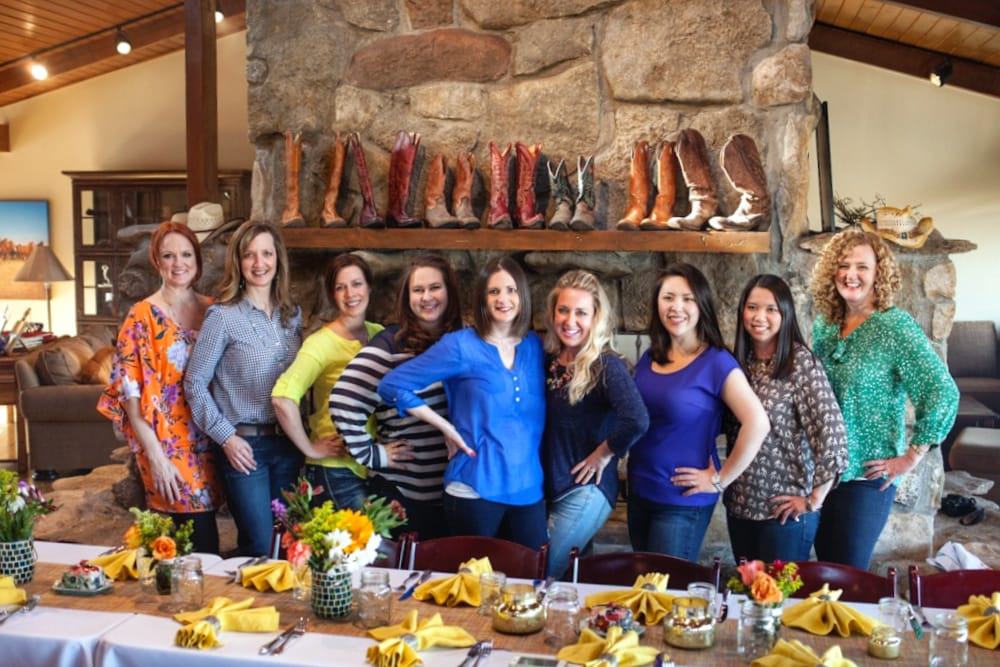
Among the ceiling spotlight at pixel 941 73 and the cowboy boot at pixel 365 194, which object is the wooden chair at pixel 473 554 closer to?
the cowboy boot at pixel 365 194

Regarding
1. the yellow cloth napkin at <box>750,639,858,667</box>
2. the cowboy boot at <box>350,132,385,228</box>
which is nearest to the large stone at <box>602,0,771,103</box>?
the cowboy boot at <box>350,132,385,228</box>

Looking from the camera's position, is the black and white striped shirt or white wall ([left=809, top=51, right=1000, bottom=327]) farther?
white wall ([left=809, top=51, right=1000, bottom=327])

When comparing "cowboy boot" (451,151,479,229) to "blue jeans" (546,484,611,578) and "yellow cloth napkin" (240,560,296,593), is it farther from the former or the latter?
"yellow cloth napkin" (240,560,296,593)

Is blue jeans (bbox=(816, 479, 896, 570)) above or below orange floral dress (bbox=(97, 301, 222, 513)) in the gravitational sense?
below

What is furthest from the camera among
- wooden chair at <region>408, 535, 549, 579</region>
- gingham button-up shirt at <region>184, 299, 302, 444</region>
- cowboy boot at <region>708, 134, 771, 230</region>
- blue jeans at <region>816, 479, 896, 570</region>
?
cowboy boot at <region>708, 134, 771, 230</region>

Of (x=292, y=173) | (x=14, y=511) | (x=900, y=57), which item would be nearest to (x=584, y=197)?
(x=292, y=173)

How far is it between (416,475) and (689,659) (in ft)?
4.12

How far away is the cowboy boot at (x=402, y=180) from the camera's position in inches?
142

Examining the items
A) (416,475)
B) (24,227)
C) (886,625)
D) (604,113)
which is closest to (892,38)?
(604,113)

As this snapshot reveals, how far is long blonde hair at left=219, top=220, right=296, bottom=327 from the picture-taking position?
290cm

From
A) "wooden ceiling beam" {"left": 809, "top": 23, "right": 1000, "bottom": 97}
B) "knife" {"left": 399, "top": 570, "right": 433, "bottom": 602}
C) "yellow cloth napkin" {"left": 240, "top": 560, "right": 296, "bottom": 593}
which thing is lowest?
"knife" {"left": 399, "top": 570, "right": 433, "bottom": 602}

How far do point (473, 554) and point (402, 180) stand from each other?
167 centimetres

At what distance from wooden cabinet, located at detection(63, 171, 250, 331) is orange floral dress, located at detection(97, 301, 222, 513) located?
19.8 feet

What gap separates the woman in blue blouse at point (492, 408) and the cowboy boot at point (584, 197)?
2.55ft
